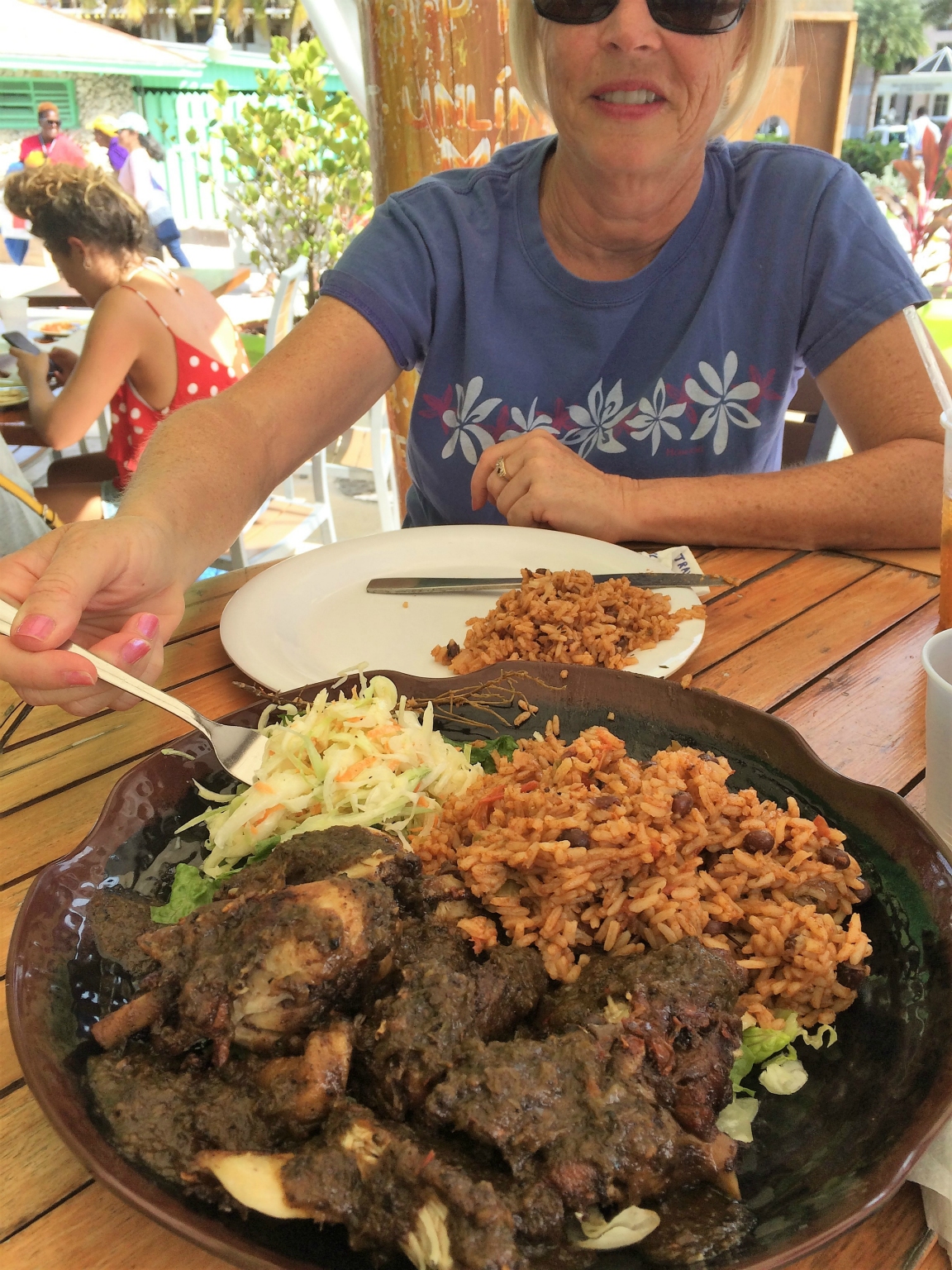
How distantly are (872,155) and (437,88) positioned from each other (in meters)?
13.1

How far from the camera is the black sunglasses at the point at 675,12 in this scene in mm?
2125

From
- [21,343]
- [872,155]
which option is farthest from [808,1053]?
[872,155]

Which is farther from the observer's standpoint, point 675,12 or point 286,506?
point 286,506

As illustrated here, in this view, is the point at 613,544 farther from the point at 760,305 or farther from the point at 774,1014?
the point at 774,1014

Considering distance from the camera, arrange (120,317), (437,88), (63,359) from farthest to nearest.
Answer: (63,359), (120,317), (437,88)

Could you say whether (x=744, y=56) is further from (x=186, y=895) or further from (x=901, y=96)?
(x=901, y=96)

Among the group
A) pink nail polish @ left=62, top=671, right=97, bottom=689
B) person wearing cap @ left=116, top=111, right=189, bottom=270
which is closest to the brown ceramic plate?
pink nail polish @ left=62, top=671, right=97, bottom=689

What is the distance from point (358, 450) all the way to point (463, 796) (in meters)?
7.49

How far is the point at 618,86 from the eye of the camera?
2264 millimetres

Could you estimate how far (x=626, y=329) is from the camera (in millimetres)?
2596

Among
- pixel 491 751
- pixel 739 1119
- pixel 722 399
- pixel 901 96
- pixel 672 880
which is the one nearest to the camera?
pixel 739 1119

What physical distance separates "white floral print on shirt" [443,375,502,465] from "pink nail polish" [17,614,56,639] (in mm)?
1624

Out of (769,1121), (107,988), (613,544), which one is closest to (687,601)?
(613,544)

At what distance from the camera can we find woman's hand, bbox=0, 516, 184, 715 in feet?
4.08
